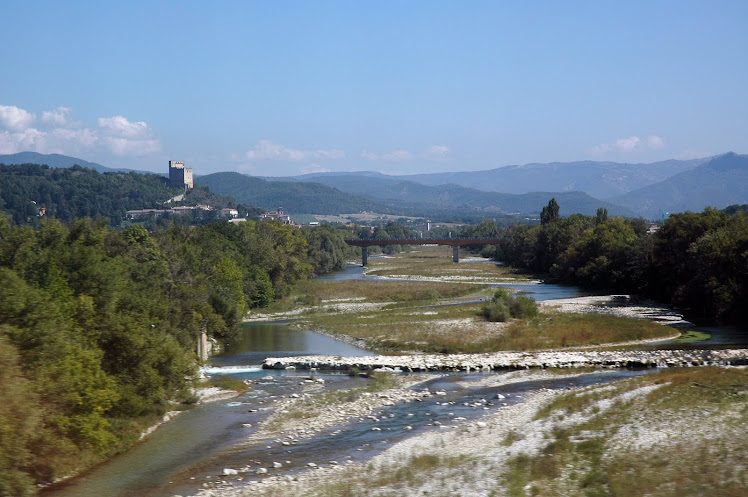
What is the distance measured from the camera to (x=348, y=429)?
107ft

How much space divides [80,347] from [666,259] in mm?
70092

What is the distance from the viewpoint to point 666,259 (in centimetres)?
8312


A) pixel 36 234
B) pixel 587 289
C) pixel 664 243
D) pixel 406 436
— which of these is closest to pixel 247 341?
pixel 36 234

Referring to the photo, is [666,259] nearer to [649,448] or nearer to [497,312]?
[497,312]

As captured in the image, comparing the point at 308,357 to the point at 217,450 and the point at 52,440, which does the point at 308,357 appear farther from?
the point at 52,440

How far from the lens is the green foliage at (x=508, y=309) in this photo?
211ft

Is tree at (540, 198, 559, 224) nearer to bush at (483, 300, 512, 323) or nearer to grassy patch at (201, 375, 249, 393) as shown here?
bush at (483, 300, 512, 323)

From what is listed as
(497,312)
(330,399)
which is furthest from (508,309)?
(330,399)

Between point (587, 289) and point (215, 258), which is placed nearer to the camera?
point (215, 258)

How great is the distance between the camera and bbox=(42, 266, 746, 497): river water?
86.8 feet

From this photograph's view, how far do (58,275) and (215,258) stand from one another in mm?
36819

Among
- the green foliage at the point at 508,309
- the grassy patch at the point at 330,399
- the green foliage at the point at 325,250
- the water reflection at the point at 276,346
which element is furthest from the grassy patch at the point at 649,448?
the green foliage at the point at 325,250

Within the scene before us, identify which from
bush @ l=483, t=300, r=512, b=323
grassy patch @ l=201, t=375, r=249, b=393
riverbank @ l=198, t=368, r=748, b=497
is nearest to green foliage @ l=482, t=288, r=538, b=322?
bush @ l=483, t=300, r=512, b=323

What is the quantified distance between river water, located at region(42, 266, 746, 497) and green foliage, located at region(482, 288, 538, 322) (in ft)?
68.3
